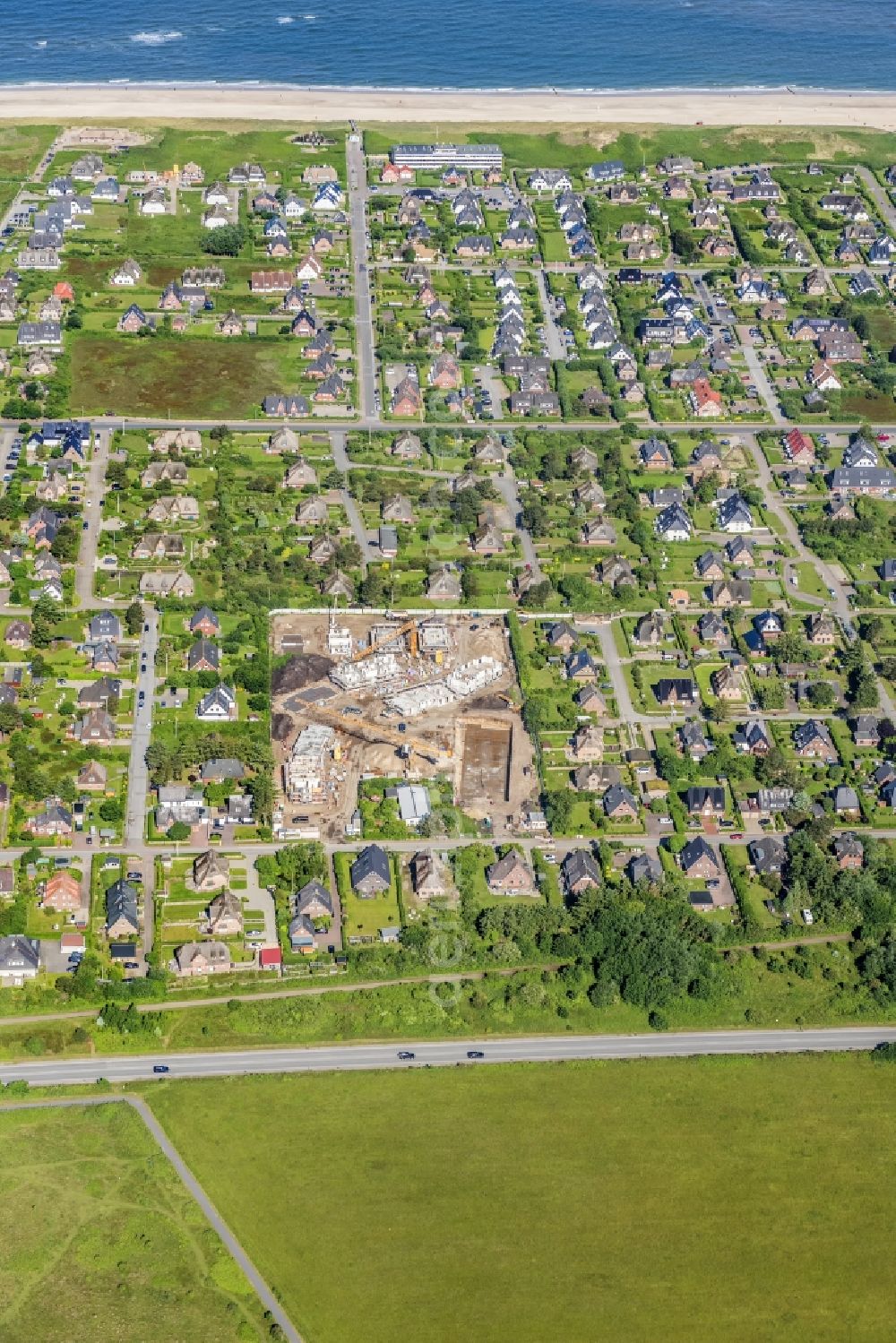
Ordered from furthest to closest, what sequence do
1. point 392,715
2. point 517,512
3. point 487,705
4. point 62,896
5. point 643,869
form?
point 517,512, point 487,705, point 392,715, point 643,869, point 62,896

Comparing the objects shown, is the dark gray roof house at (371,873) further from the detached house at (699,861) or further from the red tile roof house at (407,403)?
the red tile roof house at (407,403)

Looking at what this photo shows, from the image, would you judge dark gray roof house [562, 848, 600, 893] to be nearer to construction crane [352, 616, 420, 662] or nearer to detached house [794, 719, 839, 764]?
detached house [794, 719, 839, 764]

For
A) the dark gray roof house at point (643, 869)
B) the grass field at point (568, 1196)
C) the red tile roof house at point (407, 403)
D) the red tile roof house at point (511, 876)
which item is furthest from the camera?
the red tile roof house at point (407, 403)

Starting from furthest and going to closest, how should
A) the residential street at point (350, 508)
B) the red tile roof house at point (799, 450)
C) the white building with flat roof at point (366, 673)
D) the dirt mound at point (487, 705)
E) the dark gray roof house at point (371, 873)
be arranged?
1. the red tile roof house at point (799, 450)
2. the residential street at point (350, 508)
3. the white building with flat roof at point (366, 673)
4. the dirt mound at point (487, 705)
5. the dark gray roof house at point (371, 873)

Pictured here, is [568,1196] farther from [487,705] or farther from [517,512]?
[517,512]

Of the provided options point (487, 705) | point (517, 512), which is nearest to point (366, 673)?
point (487, 705)

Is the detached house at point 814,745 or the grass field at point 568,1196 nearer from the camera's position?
the grass field at point 568,1196

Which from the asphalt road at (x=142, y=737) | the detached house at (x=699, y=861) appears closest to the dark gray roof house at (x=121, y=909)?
the asphalt road at (x=142, y=737)
